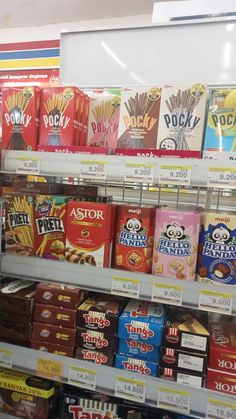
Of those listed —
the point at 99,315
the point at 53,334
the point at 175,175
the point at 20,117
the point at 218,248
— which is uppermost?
the point at 20,117

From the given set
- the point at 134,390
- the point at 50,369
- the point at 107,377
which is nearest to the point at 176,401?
the point at 134,390

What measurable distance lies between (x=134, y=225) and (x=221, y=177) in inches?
13.4

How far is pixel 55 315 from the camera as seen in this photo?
3.90 ft

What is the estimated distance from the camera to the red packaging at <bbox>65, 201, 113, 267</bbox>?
44.0 inches

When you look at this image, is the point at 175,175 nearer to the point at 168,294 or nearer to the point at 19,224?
the point at 168,294

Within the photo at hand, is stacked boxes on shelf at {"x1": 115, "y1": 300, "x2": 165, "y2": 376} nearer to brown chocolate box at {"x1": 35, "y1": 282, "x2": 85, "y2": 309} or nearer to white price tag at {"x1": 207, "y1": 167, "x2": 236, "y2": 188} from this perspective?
brown chocolate box at {"x1": 35, "y1": 282, "x2": 85, "y2": 309}

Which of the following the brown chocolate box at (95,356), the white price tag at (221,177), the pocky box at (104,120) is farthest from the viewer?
the pocky box at (104,120)

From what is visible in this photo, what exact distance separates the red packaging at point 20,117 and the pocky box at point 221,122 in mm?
621

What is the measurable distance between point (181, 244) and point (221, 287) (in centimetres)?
18

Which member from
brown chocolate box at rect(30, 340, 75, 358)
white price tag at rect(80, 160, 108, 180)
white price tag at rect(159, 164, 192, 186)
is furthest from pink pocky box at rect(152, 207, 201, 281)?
brown chocolate box at rect(30, 340, 75, 358)

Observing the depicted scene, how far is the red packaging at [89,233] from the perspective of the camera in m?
1.12

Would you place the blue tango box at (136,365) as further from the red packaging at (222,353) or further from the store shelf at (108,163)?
the store shelf at (108,163)

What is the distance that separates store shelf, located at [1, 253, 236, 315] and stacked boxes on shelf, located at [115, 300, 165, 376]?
0.40 ft

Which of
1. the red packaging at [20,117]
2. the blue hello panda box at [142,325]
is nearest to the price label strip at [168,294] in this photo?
the blue hello panda box at [142,325]
